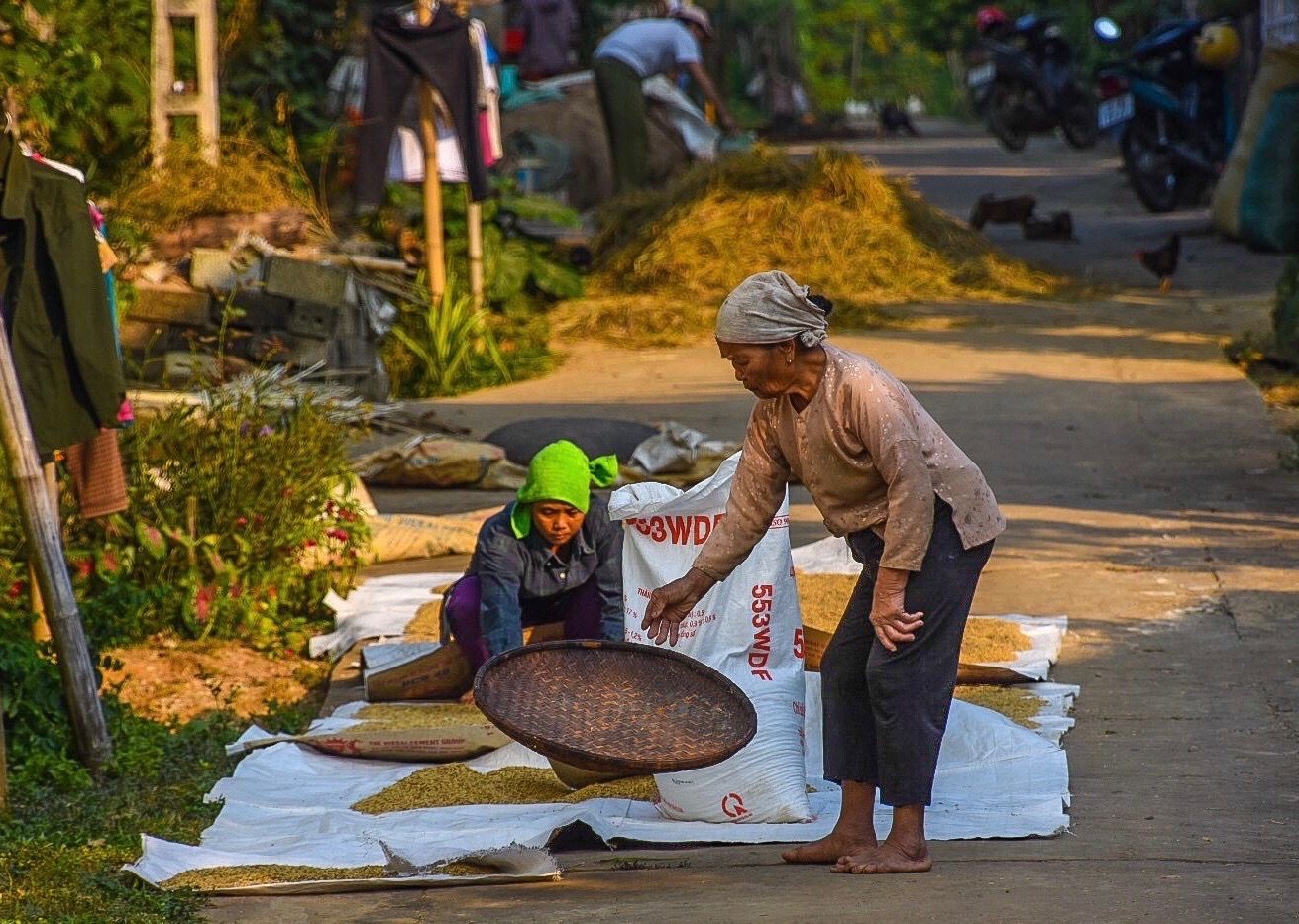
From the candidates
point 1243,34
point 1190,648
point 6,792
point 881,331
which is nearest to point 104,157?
point 881,331

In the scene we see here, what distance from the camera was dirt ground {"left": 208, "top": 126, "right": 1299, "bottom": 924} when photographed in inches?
143

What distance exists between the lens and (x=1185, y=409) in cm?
913

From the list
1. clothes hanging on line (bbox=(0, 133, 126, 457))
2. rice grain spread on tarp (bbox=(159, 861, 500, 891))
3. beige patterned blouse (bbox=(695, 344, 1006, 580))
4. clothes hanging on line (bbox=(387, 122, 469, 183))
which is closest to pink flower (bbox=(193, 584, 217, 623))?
clothes hanging on line (bbox=(0, 133, 126, 457))

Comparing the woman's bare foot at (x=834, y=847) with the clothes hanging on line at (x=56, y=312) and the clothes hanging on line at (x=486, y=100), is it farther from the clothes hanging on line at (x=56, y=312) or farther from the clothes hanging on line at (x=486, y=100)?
the clothes hanging on line at (x=486, y=100)

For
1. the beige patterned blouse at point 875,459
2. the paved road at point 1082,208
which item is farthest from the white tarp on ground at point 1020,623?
the paved road at point 1082,208

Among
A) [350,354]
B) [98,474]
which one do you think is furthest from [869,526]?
[350,354]

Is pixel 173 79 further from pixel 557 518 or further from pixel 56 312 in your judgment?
pixel 557 518

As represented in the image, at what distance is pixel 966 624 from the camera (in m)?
5.43

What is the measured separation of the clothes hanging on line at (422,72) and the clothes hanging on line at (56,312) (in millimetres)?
5209

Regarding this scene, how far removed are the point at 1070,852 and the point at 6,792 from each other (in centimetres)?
281

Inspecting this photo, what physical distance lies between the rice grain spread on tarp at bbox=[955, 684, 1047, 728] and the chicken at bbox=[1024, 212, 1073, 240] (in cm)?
1046

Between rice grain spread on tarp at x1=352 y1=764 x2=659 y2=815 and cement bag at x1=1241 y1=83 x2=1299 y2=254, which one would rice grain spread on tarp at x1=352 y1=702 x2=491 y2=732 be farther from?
cement bag at x1=1241 y1=83 x2=1299 y2=254

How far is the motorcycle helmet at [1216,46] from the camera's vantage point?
15.8 meters

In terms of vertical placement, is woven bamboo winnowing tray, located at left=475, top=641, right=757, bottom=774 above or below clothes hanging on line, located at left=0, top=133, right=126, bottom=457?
below
